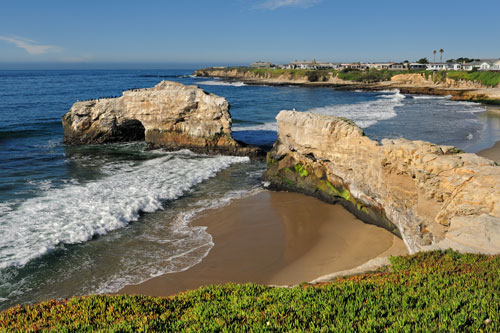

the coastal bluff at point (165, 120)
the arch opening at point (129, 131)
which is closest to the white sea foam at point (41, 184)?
the coastal bluff at point (165, 120)

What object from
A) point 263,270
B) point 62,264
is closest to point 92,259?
point 62,264

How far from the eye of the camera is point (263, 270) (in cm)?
1044

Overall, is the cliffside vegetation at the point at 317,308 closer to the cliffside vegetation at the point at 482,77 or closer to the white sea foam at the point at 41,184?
the white sea foam at the point at 41,184

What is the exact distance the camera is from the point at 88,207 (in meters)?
14.8

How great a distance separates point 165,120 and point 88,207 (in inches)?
503

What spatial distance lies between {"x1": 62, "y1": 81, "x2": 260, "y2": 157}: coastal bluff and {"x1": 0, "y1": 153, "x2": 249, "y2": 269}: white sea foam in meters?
3.93

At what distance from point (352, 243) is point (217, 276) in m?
4.67

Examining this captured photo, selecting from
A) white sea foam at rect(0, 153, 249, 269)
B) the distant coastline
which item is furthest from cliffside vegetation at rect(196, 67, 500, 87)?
white sea foam at rect(0, 153, 249, 269)

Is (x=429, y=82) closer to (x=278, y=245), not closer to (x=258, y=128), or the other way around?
(x=258, y=128)

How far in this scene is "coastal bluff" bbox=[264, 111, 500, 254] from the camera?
8844 millimetres

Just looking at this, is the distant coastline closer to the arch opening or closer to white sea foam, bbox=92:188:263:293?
the arch opening

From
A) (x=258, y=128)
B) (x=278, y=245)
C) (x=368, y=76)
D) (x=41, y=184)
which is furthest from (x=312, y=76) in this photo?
(x=278, y=245)

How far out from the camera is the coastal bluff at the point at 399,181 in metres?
8.84

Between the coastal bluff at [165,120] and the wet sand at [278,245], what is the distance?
10018 millimetres
